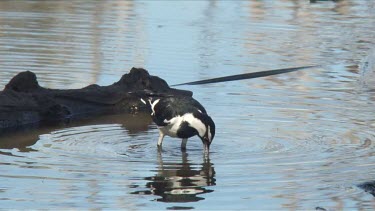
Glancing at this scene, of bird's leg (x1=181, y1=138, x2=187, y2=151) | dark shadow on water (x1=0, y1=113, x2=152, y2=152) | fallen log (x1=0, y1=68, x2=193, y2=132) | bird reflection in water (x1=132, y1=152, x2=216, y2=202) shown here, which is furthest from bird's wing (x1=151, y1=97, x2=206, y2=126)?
fallen log (x1=0, y1=68, x2=193, y2=132)

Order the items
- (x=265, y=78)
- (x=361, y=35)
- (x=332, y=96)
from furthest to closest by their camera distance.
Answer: (x=361, y=35) → (x=265, y=78) → (x=332, y=96)

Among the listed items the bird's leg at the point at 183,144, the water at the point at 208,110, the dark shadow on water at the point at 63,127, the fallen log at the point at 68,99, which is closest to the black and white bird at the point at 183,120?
the bird's leg at the point at 183,144

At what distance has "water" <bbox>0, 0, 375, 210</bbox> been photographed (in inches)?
349

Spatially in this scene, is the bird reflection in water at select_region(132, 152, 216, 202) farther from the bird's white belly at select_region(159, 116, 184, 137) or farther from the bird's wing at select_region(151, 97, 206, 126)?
the bird's wing at select_region(151, 97, 206, 126)

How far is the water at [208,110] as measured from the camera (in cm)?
886

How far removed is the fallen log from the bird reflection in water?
216 cm

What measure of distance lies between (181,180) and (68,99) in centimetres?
354

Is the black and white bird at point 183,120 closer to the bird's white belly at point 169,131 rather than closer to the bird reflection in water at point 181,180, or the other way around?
the bird's white belly at point 169,131

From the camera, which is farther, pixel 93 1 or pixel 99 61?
pixel 93 1

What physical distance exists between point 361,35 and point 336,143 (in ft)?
30.0

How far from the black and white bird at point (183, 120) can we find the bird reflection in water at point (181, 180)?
0.79 ft

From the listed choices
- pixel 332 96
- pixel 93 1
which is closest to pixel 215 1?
pixel 93 1

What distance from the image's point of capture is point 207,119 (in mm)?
10312

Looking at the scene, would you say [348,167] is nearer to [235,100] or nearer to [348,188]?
[348,188]
